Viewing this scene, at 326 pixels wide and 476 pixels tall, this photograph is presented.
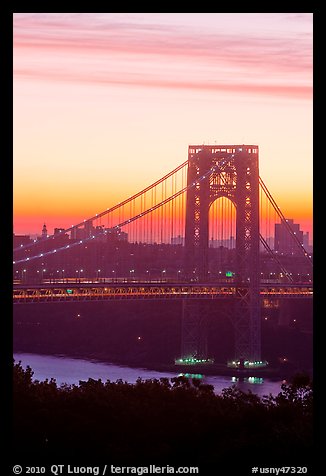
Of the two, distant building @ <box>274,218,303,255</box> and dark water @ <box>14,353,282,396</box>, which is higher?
distant building @ <box>274,218,303,255</box>

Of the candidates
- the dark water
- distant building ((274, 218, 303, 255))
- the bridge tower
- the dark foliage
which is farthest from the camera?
distant building ((274, 218, 303, 255))

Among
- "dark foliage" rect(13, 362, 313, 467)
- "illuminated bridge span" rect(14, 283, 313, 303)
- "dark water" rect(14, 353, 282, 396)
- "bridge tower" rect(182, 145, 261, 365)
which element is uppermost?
"bridge tower" rect(182, 145, 261, 365)

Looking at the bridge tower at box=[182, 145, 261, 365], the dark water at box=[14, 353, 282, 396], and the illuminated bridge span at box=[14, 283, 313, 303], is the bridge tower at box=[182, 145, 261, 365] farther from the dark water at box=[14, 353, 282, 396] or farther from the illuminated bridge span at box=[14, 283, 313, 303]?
Result: the dark water at box=[14, 353, 282, 396]

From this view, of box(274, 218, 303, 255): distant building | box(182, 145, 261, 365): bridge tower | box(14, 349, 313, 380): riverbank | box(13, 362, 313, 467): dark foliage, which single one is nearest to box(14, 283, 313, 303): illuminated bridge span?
box(182, 145, 261, 365): bridge tower

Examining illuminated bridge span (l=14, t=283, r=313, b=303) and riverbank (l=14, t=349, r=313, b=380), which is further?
riverbank (l=14, t=349, r=313, b=380)

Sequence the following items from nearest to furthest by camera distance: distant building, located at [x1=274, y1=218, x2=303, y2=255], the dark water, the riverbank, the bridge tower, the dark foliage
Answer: the dark foliage → the dark water → the riverbank → the bridge tower → distant building, located at [x1=274, y1=218, x2=303, y2=255]
